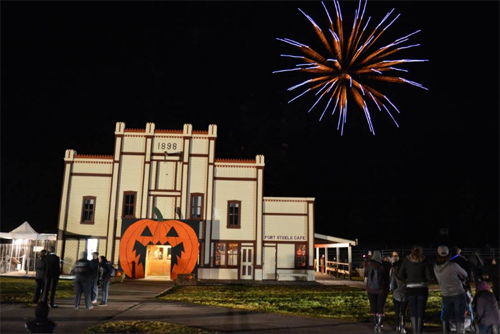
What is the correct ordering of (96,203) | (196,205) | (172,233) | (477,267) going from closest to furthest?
(477,267) < (172,233) < (96,203) < (196,205)

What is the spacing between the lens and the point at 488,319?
7918 millimetres

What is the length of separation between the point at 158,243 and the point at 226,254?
14.5 ft

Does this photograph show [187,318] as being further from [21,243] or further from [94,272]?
[21,243]

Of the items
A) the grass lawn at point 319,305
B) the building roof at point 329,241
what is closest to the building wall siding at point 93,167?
the building roof at point 329,241

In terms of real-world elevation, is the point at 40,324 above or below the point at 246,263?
below

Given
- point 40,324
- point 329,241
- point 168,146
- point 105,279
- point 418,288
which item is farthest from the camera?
point 329,241

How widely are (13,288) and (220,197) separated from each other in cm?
1374

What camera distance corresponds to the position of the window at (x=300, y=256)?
2798 cm

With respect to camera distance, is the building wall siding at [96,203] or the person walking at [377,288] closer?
the person walking at [377,288]

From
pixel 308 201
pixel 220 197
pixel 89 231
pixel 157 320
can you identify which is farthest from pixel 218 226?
pixel 157 320

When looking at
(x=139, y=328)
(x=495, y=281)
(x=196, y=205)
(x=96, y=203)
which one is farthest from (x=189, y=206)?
(x=495, y=281)

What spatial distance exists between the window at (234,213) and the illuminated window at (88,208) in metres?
8.29

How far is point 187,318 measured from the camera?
1059 centimetres

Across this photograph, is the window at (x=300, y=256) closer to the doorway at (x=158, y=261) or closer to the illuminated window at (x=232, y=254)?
the illuminated window at (x=232, y=254)
